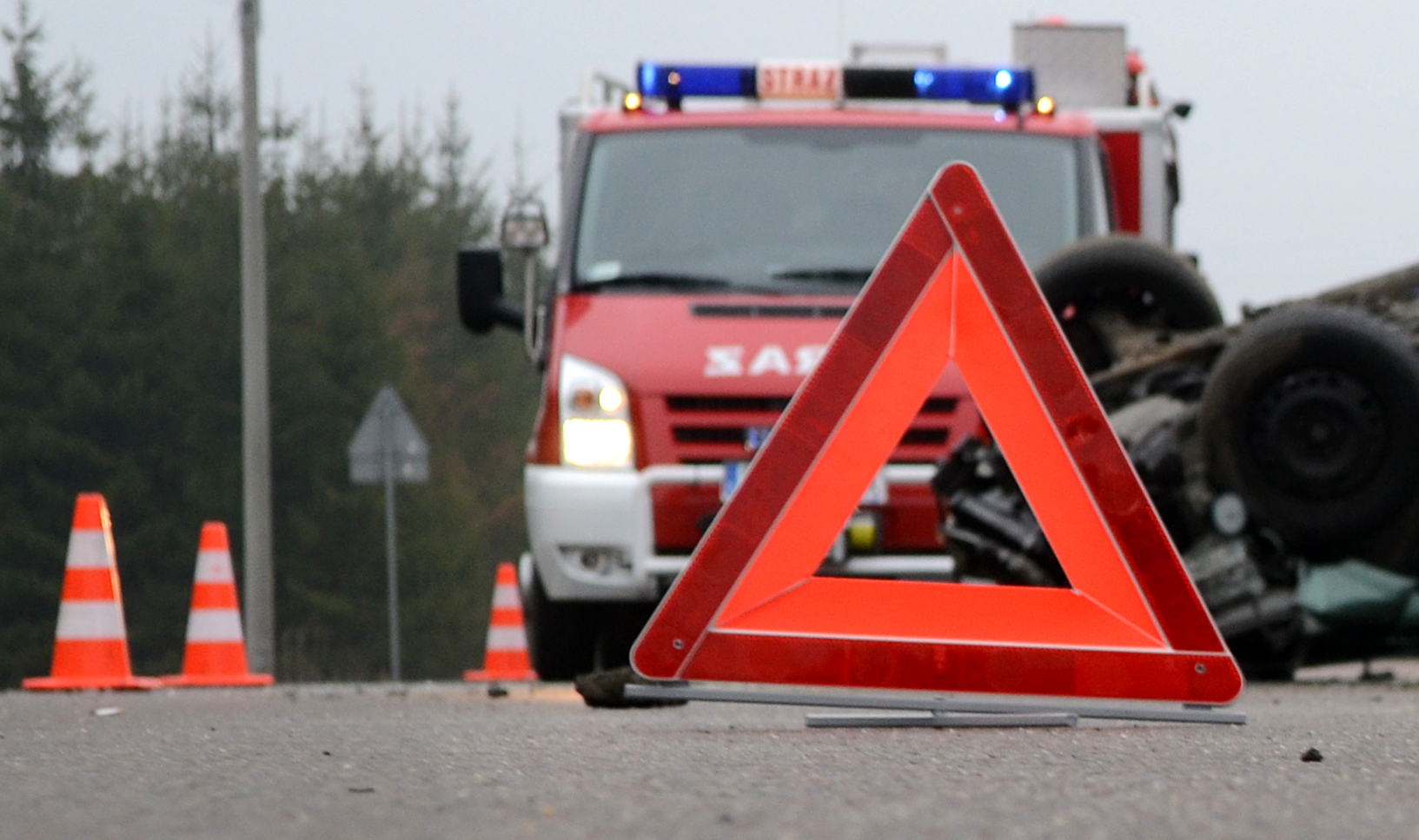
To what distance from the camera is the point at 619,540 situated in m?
10.0

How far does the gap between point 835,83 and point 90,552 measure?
3.87 meters

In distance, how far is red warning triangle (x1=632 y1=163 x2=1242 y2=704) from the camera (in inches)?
226

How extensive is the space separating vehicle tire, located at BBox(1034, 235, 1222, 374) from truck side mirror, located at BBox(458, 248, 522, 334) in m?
2.41

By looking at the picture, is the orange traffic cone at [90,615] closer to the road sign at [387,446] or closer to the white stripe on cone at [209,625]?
the white stripe on cone at [209,625]

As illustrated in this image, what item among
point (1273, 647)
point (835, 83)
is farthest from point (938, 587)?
point (835, 83)

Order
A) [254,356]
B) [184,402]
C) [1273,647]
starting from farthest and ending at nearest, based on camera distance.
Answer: [184,402] < [254,356] < [1273,647]

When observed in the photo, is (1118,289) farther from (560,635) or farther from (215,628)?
(215,628)

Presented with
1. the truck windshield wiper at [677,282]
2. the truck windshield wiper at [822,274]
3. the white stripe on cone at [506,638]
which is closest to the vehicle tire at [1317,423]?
the truck windshield wiper at [822,274]

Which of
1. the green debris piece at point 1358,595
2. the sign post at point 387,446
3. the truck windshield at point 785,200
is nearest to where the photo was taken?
the green debris piece at point 1358,595

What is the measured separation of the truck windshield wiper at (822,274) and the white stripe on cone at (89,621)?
3.31 meters

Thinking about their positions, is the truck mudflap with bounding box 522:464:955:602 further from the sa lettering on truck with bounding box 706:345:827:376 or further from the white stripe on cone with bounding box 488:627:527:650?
the white stripe on cone with bounding box 488:627:527:650

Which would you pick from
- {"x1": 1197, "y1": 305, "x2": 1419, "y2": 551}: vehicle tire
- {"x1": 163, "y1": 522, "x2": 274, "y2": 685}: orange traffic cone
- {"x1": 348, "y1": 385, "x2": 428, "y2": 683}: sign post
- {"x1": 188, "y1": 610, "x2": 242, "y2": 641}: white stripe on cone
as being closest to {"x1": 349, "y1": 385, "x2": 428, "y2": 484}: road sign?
{"x1": 348, "y1": 385, "x2": 428, "y2": 683}: sign post

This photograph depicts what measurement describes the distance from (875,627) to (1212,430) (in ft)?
12.0

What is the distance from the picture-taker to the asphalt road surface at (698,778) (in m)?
3.95
